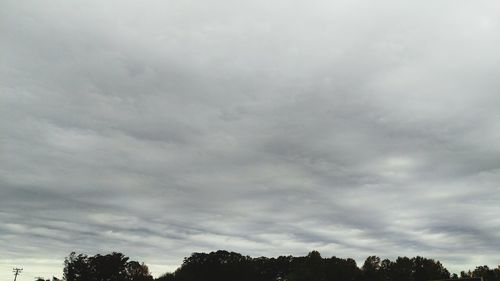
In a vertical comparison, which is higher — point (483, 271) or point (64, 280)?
point (483, 271)

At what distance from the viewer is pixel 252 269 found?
16888 cm

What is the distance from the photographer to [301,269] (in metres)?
132

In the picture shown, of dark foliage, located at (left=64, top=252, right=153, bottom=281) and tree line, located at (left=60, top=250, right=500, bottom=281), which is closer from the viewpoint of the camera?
tree line, located at (left=60, top=250, right=500, bottom=281)

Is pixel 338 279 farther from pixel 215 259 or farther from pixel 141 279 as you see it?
pixel 141 279

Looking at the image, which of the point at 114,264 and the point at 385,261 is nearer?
the point at 385,261

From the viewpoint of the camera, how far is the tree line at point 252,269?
14312 centimetres

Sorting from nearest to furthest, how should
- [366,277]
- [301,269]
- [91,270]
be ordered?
[301,269]
[366,277]
[91,270]

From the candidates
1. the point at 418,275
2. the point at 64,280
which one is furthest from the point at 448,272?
the point at 64,280

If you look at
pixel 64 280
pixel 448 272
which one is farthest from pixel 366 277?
pixel 64 280

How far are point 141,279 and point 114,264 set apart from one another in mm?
18888

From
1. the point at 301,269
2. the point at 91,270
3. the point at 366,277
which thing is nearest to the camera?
the point at 301,269

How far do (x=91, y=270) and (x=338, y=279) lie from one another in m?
117

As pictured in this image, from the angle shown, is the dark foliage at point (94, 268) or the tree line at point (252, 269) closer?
the tree line at point (252, 269)

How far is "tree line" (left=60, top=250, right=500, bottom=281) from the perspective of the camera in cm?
14312
